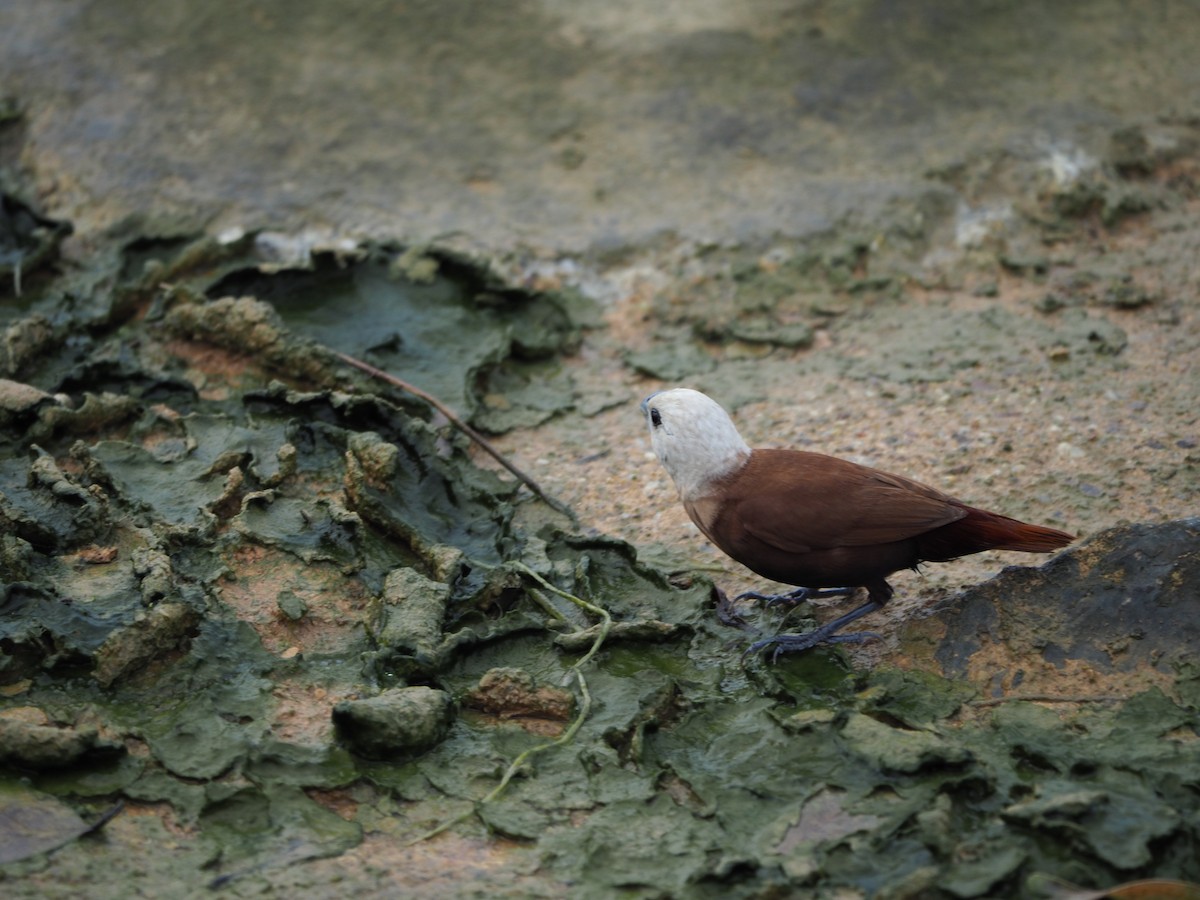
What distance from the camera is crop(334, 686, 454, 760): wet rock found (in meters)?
2.89

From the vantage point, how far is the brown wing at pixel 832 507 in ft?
10.9

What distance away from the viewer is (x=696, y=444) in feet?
12.0

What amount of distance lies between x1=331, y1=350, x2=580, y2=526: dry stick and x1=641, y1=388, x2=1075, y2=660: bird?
→ 29.5 inches

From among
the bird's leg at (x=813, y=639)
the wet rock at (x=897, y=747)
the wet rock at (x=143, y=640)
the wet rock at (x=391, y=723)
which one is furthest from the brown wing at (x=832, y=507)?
the wet rock at (x=143, y=640)

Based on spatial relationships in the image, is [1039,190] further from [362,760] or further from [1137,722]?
[362,760]

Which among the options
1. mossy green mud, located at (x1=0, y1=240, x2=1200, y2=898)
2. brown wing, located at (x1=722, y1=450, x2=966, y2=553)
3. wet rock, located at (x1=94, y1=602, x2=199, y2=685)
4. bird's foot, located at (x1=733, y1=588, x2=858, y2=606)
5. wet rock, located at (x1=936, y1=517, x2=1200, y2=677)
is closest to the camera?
mossy green mud, located at (x1=0, y1=240, x2=1200, y2=898)

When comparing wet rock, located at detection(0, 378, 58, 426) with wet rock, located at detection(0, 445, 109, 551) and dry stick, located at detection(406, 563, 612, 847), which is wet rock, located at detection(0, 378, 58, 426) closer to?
wet rock, located at detection(0, 445, 109, 551)

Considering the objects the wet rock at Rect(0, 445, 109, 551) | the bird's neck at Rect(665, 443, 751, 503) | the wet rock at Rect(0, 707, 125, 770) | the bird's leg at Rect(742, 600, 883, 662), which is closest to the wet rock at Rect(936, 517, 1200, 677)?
the bird's leg at Rect(742, 600, 883, 662)

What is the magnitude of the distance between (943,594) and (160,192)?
3.67 m

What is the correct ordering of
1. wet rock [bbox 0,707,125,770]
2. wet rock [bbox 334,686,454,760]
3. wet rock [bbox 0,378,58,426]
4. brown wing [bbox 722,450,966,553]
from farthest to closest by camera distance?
wet rock [bbox 0,378,58,426]
brown wing [bbox 722,450,966,553]
wet rock [bbox 334,686,454,760]
wet rock [bbox 0,707,125,770]

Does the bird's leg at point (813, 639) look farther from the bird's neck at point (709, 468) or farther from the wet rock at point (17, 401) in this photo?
the wet rock at point (17, 401)

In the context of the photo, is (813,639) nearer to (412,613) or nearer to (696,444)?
(696,444)

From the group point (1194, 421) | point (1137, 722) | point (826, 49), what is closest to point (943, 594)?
point (1137, 722)

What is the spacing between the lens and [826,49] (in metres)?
5.90
